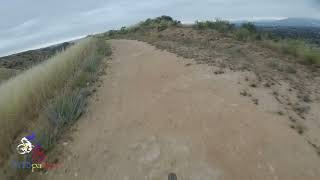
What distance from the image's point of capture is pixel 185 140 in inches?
222

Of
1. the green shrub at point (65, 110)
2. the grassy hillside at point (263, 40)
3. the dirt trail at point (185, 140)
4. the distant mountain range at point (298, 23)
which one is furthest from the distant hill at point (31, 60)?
the distant mountain range at point (298, 23)

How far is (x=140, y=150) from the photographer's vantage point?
5.44 metres

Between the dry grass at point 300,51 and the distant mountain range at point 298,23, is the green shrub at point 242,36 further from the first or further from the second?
the distant mountain range at point 298,23

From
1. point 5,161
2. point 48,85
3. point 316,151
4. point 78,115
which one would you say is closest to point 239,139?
point 316,151

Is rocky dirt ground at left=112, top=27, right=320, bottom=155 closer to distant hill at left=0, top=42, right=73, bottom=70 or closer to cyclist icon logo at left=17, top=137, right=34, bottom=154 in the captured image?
cyclist icon logo at left=17, top=137, right=34, bottom=154

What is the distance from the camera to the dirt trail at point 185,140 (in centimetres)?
490

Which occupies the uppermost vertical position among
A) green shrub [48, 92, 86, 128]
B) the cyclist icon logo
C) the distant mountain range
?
green shrub [48, 92, 86, 128]

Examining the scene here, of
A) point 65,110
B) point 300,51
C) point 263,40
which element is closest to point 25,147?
point 65,110

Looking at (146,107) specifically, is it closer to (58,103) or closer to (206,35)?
(58,103)

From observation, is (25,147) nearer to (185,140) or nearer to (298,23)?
(185,140)

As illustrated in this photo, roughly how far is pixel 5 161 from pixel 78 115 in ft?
6.06

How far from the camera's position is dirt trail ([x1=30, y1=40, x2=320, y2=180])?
16.1 ft

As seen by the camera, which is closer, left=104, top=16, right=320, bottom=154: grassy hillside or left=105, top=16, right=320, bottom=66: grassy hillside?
left=104, top=16, right=320, bottom=154: grassy hillside

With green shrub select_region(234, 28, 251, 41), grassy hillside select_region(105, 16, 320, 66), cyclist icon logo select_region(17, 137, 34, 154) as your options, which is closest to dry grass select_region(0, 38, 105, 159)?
cyclist icon logo select_region(17, 137, 34, 154)
